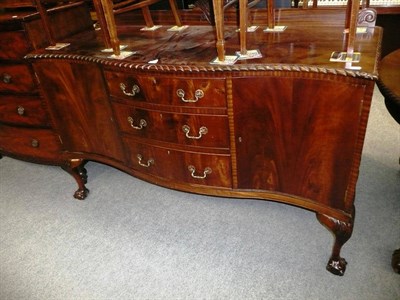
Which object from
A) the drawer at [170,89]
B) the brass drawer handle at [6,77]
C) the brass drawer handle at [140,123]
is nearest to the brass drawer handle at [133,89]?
the drawer at [170,89]

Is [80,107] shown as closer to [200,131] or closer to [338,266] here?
[200,131]

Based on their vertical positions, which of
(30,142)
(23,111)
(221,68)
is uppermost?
(221,68)

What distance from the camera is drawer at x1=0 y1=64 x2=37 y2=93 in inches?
78.5

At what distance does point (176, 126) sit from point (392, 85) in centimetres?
89

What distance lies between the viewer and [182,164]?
65.1 inches

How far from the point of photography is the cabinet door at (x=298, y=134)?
1216 mm

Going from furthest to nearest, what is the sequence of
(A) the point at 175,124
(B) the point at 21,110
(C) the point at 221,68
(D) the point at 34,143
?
(D) the point at 34,143 → (B) the point at 21,110 → (A) the point at 175,124 → (C) the point at 221,68

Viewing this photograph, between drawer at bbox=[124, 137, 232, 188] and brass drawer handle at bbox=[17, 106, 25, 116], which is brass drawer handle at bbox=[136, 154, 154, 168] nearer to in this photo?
drawer at bbox=[124, 137, 232, 188]

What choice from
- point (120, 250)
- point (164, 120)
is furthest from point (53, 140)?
point (164, 120)

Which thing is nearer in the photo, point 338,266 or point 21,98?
point 338,266

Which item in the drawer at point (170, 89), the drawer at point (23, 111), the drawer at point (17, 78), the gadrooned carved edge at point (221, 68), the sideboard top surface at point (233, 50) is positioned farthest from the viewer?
the drawer at point (23, 111)

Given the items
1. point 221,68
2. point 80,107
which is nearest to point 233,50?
point 221,68

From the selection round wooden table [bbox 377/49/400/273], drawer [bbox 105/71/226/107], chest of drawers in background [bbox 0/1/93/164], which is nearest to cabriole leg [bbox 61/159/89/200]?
chest of drawers in background [bbox 0/1/93/164]

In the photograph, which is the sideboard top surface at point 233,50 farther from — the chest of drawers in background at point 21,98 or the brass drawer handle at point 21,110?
the brass drawer handle at point 21,110
